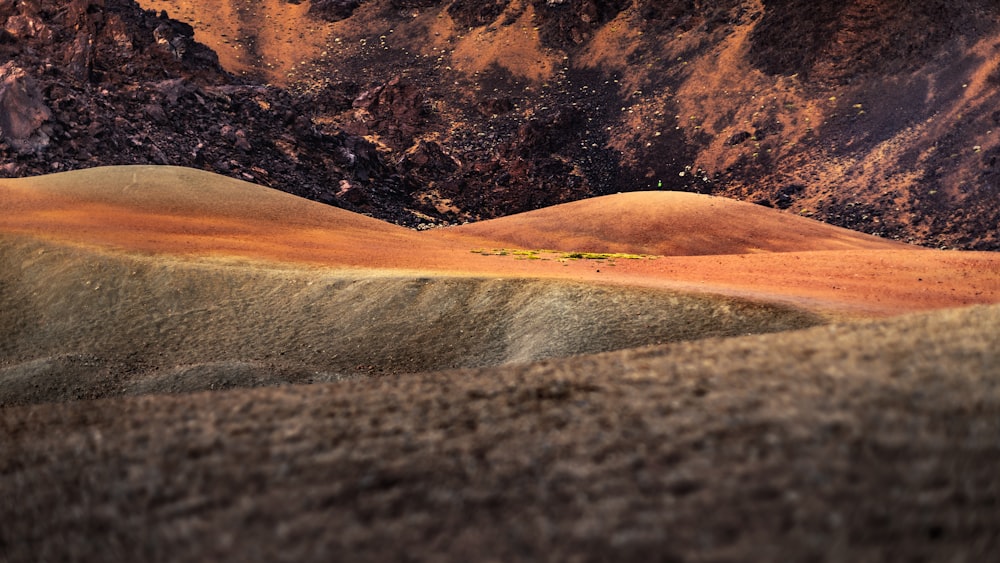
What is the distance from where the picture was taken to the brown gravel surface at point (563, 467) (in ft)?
8.07

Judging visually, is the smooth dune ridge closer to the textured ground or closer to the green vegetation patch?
the green vegetation patch

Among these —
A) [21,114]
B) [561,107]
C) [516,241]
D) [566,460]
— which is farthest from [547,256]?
[561,107]

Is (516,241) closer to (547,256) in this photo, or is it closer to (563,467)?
(547,256)

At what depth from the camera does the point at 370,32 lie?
65.2 metres

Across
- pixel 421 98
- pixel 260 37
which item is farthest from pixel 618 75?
pixel 260 37

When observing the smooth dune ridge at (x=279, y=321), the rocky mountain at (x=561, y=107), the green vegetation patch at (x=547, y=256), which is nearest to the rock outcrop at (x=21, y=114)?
the rocky mountain at (x=561, y=107)

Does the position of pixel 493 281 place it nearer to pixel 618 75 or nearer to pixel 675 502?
pixel 675 502

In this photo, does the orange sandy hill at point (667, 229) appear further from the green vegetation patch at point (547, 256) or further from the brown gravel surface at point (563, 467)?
the brown gravel surface at point (563, 467)

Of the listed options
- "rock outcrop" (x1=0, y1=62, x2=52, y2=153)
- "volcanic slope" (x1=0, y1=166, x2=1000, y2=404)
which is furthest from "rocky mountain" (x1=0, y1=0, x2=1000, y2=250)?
"volcanic slope" (x1=0, y1=166, x2=1000, y2=404)

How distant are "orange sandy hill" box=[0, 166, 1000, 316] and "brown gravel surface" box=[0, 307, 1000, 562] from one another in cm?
898

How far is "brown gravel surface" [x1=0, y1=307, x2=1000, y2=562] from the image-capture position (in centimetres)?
246

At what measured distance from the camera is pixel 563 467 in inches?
117

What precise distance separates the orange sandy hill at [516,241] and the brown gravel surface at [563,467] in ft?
29.5

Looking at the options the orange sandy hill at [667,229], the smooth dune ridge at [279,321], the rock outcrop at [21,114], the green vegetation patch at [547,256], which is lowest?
the smooth dune ridge at [279,321]
